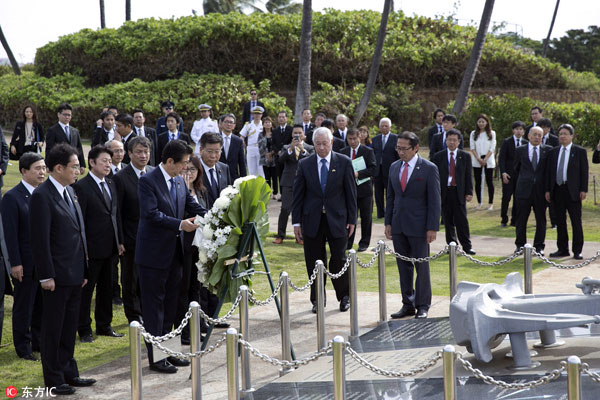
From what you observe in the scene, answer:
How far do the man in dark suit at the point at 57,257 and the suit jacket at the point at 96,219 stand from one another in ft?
4.39

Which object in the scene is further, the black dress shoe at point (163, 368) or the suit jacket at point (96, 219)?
the suit jacket at point (96, 219)

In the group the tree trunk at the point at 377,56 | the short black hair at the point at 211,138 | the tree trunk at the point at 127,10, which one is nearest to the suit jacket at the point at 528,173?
the short black hair at the point at 211,138

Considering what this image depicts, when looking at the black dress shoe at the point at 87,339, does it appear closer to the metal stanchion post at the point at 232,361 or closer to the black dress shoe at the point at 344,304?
the black dress shoe at the point at 344,304

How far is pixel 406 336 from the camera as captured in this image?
312 inches

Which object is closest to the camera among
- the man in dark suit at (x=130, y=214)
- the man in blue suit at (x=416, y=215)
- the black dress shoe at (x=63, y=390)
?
the black dress shoe at (x=63, y=390)

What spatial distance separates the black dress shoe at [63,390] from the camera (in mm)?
6504

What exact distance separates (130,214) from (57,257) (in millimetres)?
2124

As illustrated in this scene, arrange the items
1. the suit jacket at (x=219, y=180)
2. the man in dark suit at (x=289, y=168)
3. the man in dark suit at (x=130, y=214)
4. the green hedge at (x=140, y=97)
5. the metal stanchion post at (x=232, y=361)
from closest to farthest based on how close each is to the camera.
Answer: the metal stanchion post at (x=232, y=361) → the man in dark suit at (x=130, y=214) → the suit jacket at (x=219, y=180) → the man in dark suit at (x=289, y=168) → the green hedge at (x=140, y=97)

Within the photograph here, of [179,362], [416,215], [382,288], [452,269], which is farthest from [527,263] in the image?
[179,362]

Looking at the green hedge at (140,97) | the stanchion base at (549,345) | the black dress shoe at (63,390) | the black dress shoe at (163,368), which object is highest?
the green hedge at (140,97)

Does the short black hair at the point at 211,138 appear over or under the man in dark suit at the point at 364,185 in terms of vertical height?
over

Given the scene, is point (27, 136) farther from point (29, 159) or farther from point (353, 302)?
point (353, 302)

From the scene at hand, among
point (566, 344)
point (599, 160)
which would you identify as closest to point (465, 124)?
point (599, 160)

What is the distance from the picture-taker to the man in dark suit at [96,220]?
26.3 feet
